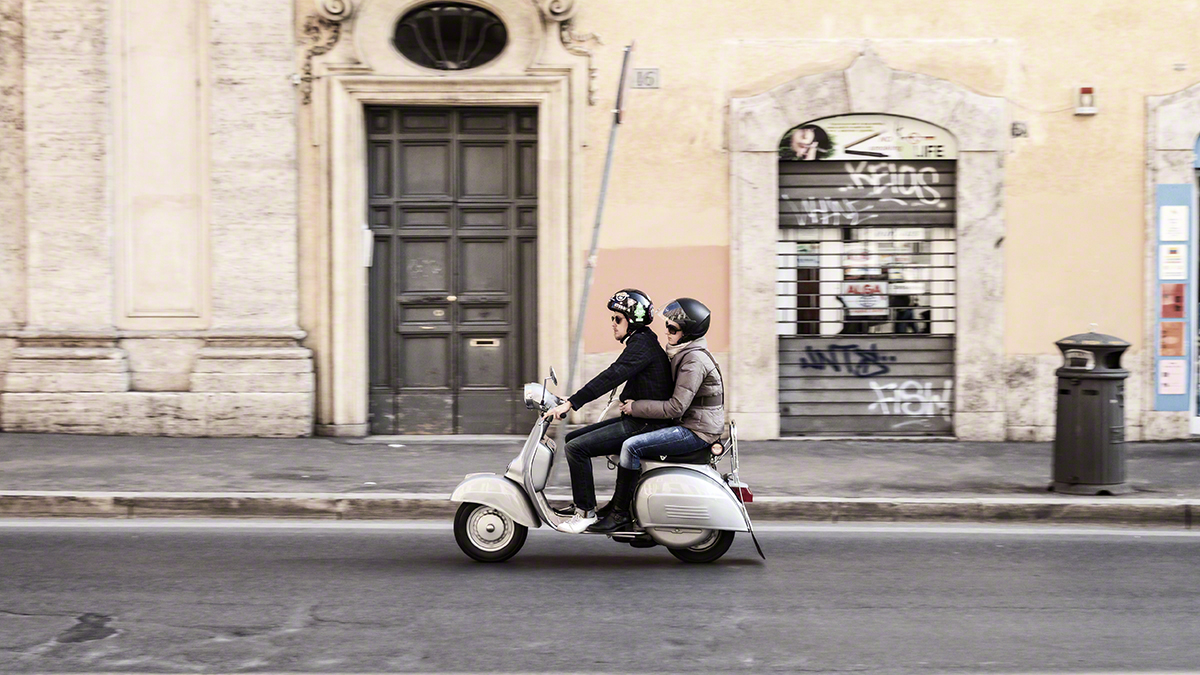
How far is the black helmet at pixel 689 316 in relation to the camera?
22.7 ft

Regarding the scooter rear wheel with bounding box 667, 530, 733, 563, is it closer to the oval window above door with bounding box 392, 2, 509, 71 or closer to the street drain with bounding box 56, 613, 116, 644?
the street drain with bounding box 56, 613, 116, 644

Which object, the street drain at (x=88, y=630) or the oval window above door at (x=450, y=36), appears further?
the oval window above door at (x=450, y=36)

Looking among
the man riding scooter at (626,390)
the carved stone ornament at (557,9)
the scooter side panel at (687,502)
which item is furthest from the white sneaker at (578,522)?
the carved stone ornament at (557,9)

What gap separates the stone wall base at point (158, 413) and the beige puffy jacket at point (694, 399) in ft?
19.3

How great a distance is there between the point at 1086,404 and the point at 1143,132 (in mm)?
4280

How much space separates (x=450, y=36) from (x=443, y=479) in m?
4.77

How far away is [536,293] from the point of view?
1230cm

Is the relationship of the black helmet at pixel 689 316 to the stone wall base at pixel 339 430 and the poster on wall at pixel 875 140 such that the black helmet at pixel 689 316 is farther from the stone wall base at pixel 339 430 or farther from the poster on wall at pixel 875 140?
the stone wall base at pixel 339 430

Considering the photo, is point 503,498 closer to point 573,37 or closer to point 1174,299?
point 573,37

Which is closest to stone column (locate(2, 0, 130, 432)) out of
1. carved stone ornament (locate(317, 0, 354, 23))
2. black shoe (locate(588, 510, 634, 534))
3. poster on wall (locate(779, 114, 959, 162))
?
carved stone ornament (locate(317, 0, 354, 23))

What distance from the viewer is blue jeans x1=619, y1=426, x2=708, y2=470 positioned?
22.4 ft

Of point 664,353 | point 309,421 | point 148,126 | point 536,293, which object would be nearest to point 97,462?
point 309,421

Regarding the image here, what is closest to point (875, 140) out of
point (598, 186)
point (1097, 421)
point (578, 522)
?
point (598, 186)

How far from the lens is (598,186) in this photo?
39.2ft
